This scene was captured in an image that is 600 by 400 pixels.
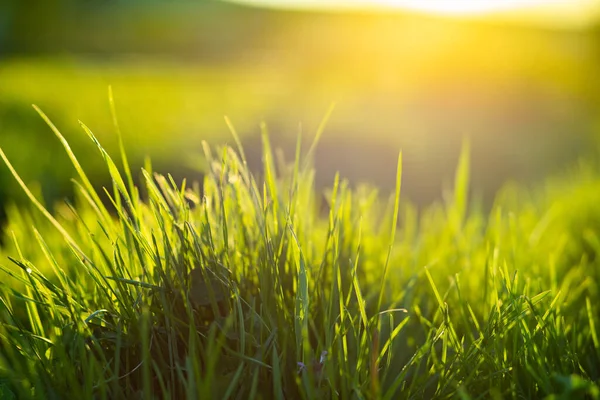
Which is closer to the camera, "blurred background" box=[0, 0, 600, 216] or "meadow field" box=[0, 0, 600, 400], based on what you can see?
"meadow field" box=[0, 0, 600, 400]

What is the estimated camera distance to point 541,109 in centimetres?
624

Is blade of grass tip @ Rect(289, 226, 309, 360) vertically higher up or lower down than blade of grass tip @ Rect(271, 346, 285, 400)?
higher up

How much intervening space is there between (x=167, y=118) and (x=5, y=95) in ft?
3.46

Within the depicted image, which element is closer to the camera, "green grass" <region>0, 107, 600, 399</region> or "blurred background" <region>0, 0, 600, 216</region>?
"green grass" <region>0, 107, 600, 399</region>

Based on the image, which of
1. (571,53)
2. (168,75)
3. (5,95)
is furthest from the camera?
(571,53)

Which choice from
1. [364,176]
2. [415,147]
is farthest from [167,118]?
[415,147]

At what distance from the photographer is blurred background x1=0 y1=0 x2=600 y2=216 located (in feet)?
11.0

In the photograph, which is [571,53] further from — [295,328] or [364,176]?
[295,328]

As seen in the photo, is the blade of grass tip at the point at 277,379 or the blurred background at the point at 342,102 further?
the blurred background at the point at 342,102

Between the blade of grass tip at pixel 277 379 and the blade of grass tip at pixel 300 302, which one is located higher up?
the blade of grass tip at pixel 300 302

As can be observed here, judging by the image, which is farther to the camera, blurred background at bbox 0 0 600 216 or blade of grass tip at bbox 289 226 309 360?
blurred background at bbox 0 0 600 216

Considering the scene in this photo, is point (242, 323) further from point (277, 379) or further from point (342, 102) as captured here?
point (342, 102)

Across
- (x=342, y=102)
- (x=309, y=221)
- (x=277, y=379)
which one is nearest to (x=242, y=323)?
(x=277, y=379)

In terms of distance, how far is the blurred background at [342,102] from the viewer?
3.36 metres
